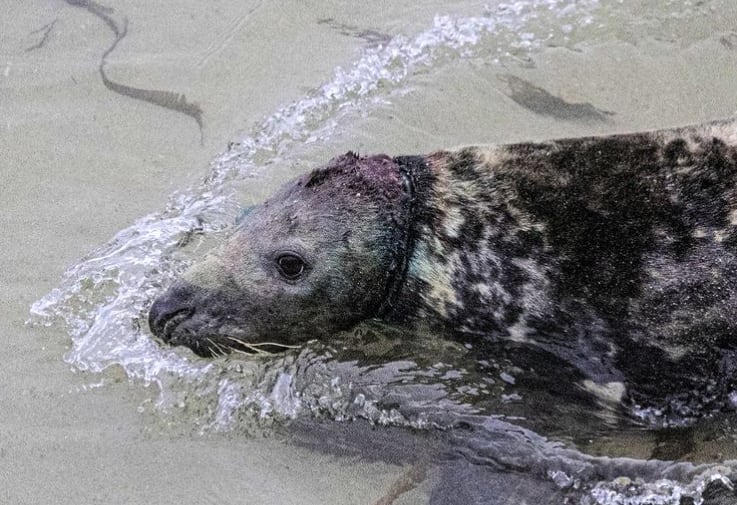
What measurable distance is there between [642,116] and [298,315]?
2687mm

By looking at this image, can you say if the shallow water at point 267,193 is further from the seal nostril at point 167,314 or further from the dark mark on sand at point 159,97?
the seal nostril at point 167,314

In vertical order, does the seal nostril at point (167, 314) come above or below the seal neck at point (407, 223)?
below

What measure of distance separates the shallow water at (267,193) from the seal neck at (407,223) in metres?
0.34

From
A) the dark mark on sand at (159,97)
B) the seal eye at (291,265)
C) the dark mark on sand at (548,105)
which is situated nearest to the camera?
the seal eye at (291,265)

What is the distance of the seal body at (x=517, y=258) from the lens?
347 centimetres

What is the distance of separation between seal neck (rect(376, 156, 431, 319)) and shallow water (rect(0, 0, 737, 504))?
339 mm

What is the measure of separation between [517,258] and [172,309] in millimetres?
1433

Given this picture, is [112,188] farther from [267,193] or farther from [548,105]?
[548,105]

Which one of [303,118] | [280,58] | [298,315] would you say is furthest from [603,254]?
[280,58]

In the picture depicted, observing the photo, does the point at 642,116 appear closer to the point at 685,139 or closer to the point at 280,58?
the point at 685,139

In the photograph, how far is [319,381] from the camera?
4.24 metres

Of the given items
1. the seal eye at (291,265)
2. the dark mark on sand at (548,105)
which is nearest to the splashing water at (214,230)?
the dark mark on sand at (548,105)

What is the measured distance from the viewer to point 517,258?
143 inches

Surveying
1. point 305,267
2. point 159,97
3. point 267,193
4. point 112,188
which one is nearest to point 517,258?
point 305,267
